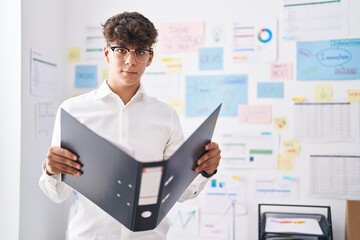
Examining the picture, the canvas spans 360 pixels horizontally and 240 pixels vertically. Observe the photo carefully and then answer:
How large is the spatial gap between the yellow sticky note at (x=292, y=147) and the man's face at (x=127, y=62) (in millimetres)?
1122

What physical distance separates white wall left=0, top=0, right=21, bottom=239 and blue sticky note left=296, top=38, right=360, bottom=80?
4.84 ft

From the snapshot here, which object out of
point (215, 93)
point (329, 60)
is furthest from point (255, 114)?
point (329, 60)

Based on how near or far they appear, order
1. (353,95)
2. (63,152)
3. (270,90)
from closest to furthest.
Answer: (63,152) < (353,95) < (270,90)

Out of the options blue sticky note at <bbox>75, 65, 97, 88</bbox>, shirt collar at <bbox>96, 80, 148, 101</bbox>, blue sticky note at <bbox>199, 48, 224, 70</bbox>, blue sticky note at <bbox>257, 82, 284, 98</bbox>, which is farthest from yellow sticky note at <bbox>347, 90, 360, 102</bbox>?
blue sticky note at <bbox>75, 65, 97, 88</bbox>

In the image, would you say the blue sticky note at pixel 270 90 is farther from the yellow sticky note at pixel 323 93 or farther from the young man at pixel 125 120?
the young man at pixel 125 120

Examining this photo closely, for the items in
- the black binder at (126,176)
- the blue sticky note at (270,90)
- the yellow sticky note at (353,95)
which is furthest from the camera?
the blue sticky note at (270,90)

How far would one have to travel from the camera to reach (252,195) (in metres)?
2.14

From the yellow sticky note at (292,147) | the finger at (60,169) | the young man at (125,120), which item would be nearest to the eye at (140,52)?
the young man at (125,120)

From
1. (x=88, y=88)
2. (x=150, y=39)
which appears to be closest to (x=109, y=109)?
(x=150, y=39)

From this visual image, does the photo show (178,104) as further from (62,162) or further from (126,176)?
(126,176)

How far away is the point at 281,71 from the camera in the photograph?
210 cm

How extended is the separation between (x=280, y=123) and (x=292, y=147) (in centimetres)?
15

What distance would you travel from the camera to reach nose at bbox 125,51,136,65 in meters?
1.23

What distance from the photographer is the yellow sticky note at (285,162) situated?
209 centimetres
